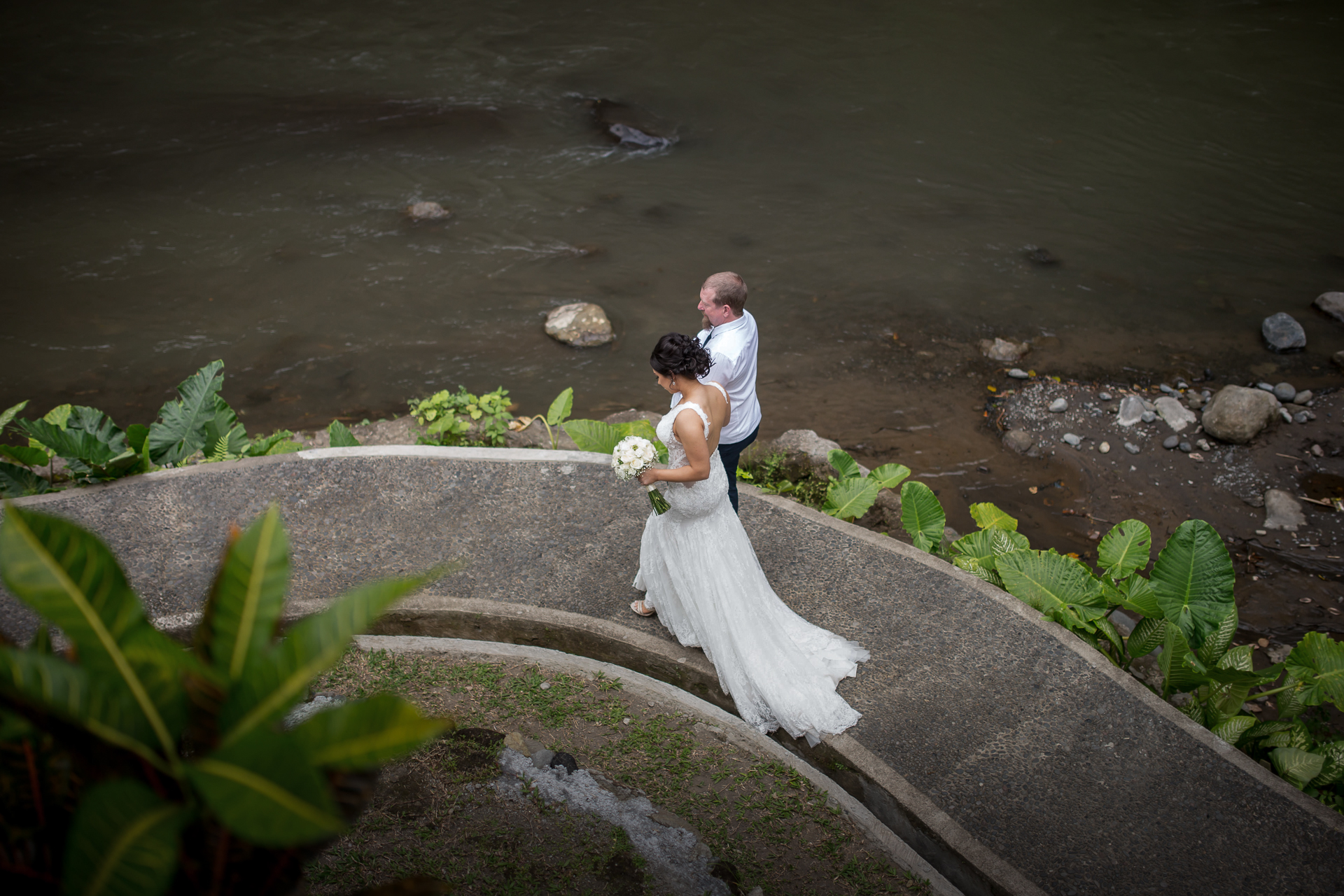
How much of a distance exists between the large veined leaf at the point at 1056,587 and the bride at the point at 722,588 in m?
1.10

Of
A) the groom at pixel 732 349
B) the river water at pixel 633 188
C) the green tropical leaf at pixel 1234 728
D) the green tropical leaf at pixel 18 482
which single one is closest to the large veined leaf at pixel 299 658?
the groom at pixel 732 349

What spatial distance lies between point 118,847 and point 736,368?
3.72 m

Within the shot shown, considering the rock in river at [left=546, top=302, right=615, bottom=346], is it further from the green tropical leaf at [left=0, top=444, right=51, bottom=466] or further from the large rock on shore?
the large rock on shore

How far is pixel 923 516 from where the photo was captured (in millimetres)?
5305

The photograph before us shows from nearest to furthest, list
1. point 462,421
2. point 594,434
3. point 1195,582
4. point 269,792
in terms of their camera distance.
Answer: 1. point 269,792
2. point 1195,582
3. point 594,434
4. point 462,421

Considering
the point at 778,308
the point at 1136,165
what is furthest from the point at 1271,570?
the point at 1136,165

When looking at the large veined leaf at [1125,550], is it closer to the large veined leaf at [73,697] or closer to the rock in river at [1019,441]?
the rock in river at [1019,441]

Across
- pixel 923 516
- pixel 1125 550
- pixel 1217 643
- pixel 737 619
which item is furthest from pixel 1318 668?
pixel 737 619

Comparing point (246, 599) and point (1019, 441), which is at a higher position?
point (246, 599)

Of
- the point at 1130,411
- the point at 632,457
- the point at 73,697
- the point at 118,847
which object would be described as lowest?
the point at 1130,411

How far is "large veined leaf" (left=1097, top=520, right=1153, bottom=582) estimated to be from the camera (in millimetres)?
4918

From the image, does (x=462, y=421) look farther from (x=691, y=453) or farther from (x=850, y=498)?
(x=691, y=453)

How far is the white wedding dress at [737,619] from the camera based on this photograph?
3.96 m

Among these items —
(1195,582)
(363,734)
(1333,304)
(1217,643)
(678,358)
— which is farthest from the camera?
(1333,304)
